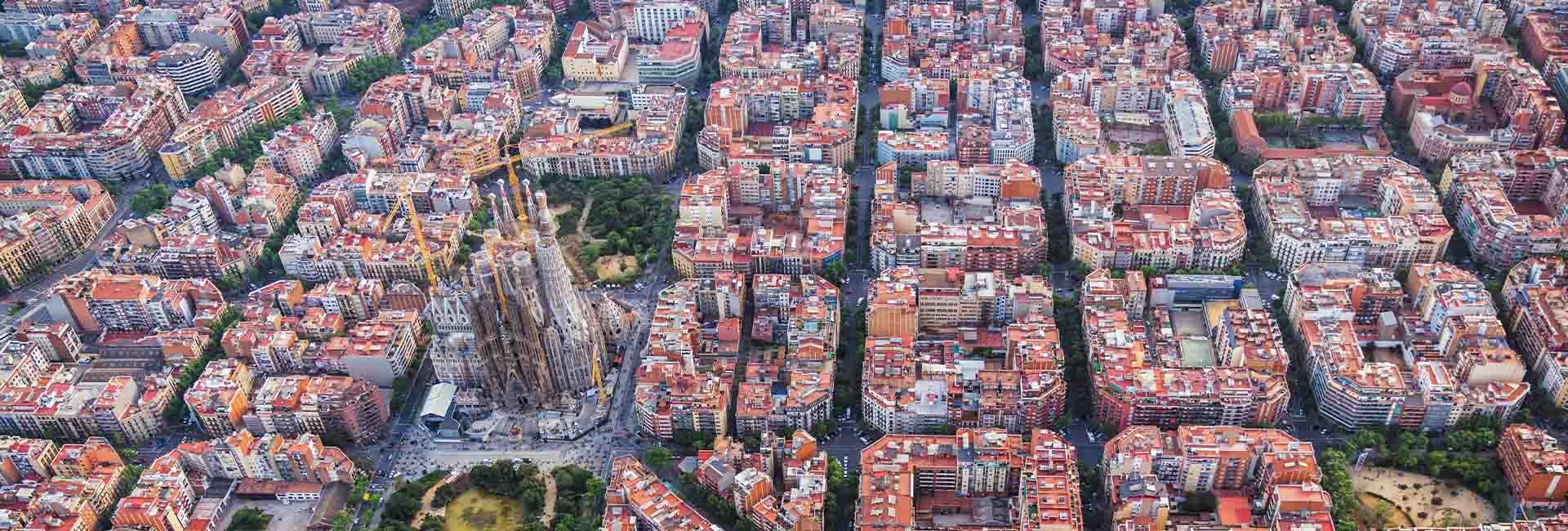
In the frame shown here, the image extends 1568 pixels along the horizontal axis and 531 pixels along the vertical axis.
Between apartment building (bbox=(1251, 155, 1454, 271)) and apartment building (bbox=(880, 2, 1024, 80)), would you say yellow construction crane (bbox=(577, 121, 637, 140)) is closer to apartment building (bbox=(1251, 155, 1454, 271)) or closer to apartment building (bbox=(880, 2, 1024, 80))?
apartment building (bbox=(880, 2, 1024, 80))

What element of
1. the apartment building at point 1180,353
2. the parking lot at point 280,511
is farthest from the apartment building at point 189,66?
the apartment building at point 1180,353

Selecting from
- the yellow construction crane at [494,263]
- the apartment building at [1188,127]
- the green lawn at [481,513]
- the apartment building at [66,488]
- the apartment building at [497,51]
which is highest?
the yellow construction crane at [494,263]

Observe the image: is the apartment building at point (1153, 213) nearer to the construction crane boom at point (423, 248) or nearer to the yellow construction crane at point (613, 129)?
the yellow construction crane at point (613, 129)

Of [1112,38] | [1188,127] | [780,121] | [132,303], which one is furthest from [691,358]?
[1112,38]

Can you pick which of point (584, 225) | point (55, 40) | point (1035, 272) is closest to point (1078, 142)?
point (1035, 272)

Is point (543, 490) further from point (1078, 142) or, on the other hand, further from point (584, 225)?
point (1078, 142)

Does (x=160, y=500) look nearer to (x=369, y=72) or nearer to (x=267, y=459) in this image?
(x=267, y=459)

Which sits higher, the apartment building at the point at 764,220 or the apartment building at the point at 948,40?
the apartment building at the point at 948,40
